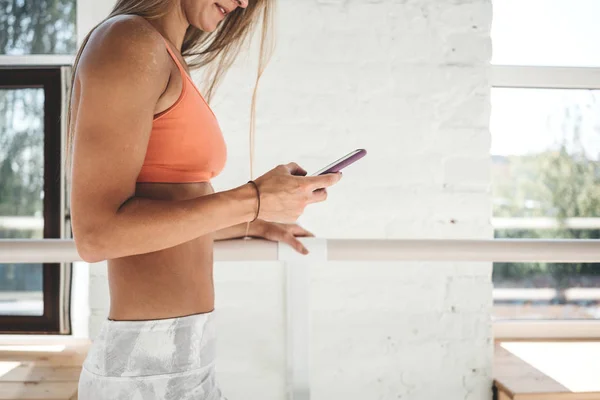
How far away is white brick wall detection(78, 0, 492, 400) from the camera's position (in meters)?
1.63

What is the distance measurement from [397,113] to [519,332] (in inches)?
38.9

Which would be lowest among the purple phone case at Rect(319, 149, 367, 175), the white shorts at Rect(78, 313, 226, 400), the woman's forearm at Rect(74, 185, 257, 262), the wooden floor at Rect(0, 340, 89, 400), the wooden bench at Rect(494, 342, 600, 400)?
the wooden bench at Rect(494, 342, 600, 400)

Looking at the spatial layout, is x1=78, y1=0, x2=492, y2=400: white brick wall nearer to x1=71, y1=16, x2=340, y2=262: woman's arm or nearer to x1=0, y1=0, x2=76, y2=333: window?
x1=0, y1=0, x2=76, y2=333: window

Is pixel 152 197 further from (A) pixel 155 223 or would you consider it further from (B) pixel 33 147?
(B) pixel 33 147

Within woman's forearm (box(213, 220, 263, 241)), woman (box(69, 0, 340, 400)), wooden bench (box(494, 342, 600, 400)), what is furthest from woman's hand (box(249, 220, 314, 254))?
wooden bench (box(494, 342, 600, 400))

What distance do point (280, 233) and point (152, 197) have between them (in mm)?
337

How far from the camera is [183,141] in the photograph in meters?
0.59

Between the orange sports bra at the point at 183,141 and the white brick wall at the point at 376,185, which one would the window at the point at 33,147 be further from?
the orange sports bra at the point at 183,141

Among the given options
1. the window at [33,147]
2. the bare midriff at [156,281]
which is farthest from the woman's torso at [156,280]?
the window at [33,147]

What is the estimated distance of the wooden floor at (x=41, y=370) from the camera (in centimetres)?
144

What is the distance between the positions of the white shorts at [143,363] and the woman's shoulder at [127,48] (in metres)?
0.27

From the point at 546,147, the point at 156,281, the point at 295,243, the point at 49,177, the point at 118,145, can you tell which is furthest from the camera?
the point at 546,147

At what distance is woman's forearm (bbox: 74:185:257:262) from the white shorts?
10cm

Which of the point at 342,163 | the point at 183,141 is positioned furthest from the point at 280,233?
the point at 183,141
